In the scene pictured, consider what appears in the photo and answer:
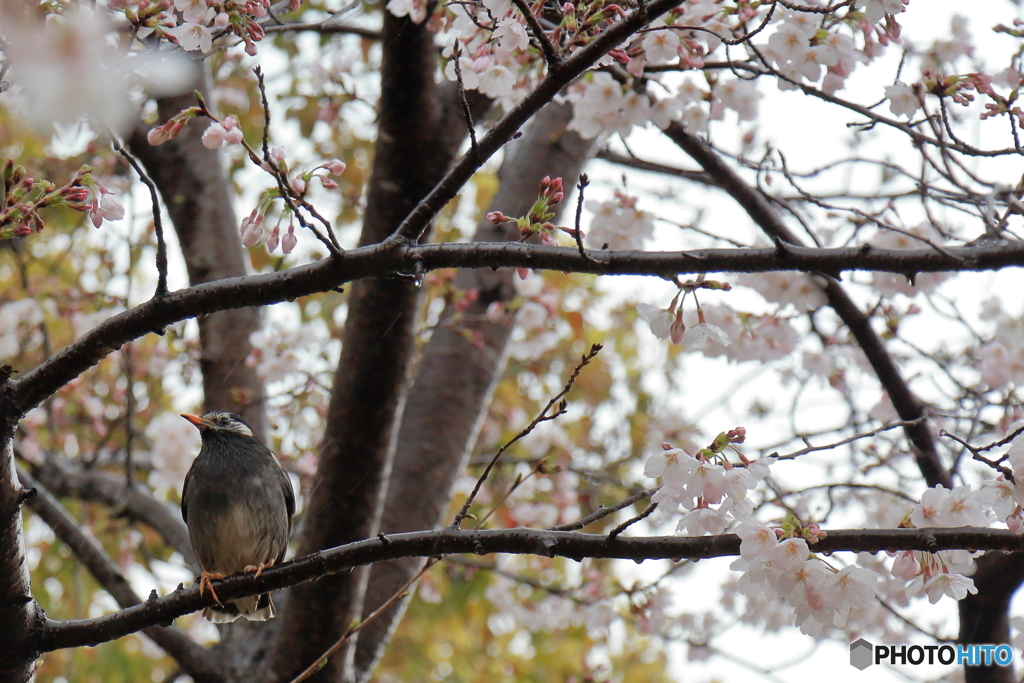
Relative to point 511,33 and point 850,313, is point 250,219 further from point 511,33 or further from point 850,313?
point 850,313

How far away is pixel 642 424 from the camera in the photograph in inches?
257

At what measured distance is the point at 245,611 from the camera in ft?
10.5

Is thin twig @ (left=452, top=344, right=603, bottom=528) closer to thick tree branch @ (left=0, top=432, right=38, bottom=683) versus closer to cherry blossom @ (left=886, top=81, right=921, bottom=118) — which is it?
thick tree branch @ (left=0, top=432, right=38, bottom=683)

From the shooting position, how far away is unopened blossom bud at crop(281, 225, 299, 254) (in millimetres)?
2100

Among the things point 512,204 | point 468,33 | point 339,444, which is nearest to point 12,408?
point 339,444

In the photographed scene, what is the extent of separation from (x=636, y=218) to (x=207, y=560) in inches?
82.1

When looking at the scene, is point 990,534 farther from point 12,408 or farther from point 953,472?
point 12,408

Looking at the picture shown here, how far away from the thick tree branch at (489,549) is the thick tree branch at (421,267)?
21.4 inches

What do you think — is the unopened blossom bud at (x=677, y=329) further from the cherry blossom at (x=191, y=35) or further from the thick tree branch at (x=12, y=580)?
the thick tree branch at (x=12, y=580)

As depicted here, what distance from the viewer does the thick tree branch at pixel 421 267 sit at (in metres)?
1.89
